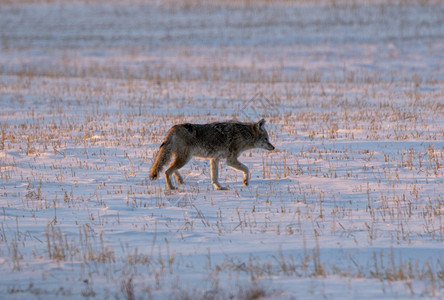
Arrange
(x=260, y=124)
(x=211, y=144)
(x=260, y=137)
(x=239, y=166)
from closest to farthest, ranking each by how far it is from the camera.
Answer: (x=211, y=144), (x=239, y=166), (x=260, y=124), (x=260, y=137)

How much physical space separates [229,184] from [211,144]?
918 mm

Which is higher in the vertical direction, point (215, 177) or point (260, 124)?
point (260, 124)

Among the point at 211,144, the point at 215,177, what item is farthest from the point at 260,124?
the point at 215,177

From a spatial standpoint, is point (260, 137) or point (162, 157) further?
point (260, 137)

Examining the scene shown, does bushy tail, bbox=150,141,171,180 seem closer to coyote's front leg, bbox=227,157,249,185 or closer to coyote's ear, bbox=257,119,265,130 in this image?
coyote's front leg, bbox=227,157,249,185

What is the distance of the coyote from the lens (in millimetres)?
10125

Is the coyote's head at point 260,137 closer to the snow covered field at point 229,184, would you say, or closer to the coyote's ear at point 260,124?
the coyote's ear at point 260,124

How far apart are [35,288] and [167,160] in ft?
14.7

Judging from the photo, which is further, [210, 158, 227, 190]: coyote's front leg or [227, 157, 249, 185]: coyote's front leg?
[227, 157, 249, 185]: coyote's front leg

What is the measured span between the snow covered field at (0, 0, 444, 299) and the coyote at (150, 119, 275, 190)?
0.44 metres

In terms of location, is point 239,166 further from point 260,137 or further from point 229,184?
point 260,137

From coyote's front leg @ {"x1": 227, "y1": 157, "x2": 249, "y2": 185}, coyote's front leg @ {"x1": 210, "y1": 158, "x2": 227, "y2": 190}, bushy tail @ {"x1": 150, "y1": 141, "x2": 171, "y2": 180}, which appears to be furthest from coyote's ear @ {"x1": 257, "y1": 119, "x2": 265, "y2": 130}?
bushy tail @ {"x1": 150, "y1": 141, "x2": 171, "y2": 180}

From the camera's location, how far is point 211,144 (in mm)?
10531

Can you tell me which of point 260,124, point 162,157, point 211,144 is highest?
point 260,124
